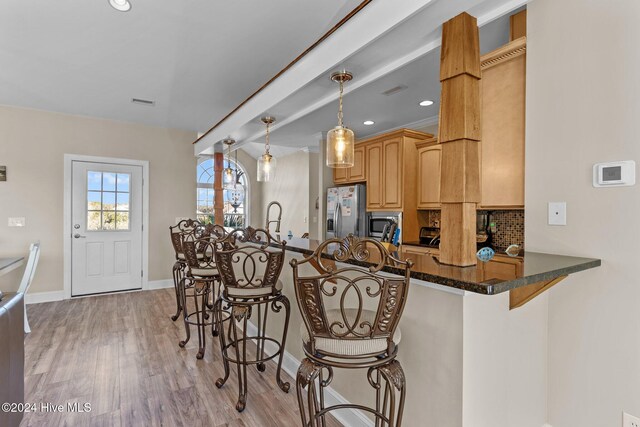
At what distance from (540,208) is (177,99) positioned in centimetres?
394

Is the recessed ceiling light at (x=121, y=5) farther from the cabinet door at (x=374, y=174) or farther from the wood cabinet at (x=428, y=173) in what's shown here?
the wood cabinet at (x=428, y=173)

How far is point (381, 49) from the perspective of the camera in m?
2.25

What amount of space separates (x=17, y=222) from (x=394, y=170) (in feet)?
16.3

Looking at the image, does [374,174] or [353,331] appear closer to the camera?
[353,331]

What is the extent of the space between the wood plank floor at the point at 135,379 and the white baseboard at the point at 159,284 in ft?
4.63

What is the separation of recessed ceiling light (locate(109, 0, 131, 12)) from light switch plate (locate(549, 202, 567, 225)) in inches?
116

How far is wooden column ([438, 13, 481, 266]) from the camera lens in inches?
58.9

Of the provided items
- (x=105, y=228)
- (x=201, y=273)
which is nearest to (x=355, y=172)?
(x=201, y=273)

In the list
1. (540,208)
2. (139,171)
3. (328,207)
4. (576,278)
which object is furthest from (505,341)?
(139,171)

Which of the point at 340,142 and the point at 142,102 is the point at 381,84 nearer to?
the point at 340,142

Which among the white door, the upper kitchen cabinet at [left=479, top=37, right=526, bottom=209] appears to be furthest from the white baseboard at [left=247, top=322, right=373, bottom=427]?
the white door

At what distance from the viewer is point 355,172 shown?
504cm

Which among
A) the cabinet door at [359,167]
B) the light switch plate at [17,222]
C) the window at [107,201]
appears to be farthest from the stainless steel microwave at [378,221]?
the light switch plate at [17,222]

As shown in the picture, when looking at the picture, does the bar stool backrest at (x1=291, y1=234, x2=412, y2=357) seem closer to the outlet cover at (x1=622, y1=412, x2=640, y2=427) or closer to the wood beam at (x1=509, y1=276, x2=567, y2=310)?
the wood beam at (x1=509, y1=276, x2=567, y2=310)
